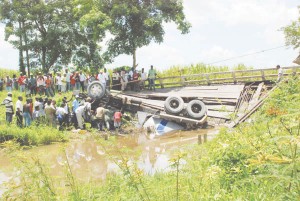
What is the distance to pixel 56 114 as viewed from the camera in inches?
613

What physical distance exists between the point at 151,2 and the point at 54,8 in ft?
27.4

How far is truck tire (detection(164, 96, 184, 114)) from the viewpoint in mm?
16578

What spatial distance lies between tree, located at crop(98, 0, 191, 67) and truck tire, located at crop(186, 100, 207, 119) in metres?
9.83

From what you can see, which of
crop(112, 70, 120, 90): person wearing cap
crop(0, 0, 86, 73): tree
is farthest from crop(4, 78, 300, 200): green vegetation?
crop(0, 0, 86, 73): tree

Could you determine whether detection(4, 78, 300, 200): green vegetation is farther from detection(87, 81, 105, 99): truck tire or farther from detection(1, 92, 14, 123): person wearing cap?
detection(87, 81, 105, 99): truck tire

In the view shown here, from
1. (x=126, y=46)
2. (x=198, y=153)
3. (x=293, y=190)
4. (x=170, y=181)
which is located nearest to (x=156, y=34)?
(x=126, y=46)


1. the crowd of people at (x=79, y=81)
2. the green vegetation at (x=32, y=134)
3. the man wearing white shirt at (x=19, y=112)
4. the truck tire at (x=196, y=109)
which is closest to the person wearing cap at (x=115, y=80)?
the crowd of people at (x=79, y=81)

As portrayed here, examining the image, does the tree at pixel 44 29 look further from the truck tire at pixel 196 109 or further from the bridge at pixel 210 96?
→ the truck tire at pixel 196 109

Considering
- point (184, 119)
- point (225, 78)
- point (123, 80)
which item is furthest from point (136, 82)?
point (184, 119)

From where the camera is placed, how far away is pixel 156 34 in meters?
26.1

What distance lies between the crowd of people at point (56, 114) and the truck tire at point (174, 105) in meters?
2.22

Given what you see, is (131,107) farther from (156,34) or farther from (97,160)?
(156,34)

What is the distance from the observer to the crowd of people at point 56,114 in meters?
15.1

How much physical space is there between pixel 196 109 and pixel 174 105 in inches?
39.2
